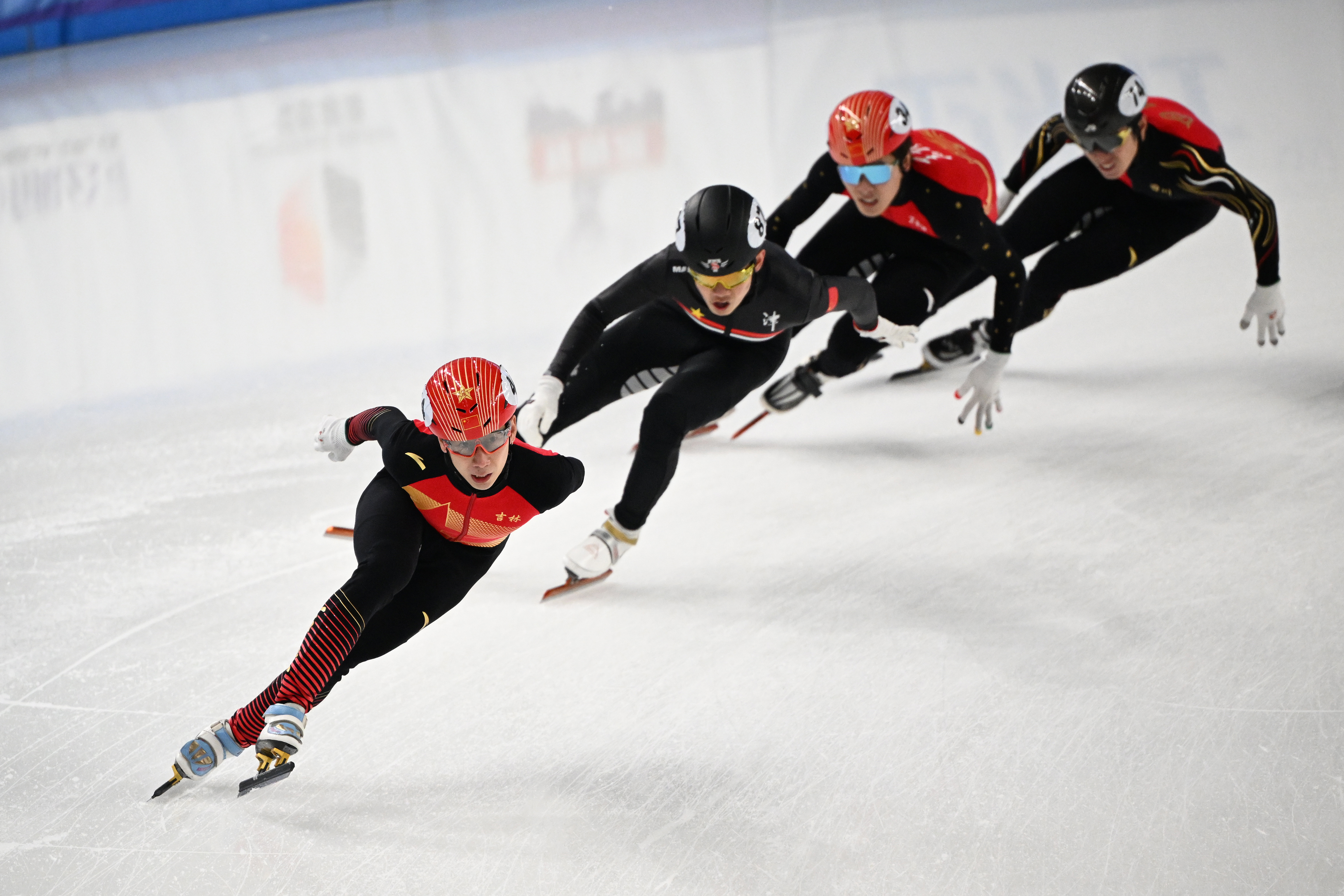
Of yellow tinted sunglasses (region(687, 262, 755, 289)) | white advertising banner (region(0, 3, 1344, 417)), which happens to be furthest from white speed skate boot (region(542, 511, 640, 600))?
white advertising banner (region(0, 3, 1344, 417))

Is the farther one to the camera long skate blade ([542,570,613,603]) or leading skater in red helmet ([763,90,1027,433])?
leading skater in red helmet ([763,90,1027,433])

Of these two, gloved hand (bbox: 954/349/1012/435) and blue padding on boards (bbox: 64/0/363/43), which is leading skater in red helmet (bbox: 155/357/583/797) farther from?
blue padding on boards (bbox: 64/0/363/43)

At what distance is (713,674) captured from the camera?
2783 mm

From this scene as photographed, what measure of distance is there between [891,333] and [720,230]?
0.77m

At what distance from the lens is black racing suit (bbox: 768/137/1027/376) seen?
3.82m

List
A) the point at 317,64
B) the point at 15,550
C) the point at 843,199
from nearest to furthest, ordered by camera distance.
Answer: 1. the point at 15,550
2. the point at 843,199
3. the point at 317,64

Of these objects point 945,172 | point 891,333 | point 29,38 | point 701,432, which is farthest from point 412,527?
point 29,38

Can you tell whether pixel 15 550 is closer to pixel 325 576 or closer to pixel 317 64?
pixel 325 576

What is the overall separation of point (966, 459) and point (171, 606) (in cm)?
241

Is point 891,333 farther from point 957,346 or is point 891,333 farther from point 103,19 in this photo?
point 103,19

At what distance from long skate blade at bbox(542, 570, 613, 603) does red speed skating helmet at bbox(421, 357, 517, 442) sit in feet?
3.00

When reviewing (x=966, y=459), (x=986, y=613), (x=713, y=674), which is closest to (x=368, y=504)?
(x=713, y=674)

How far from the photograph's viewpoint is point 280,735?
2.06m

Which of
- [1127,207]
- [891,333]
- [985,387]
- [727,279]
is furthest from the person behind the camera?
[1127,207]
